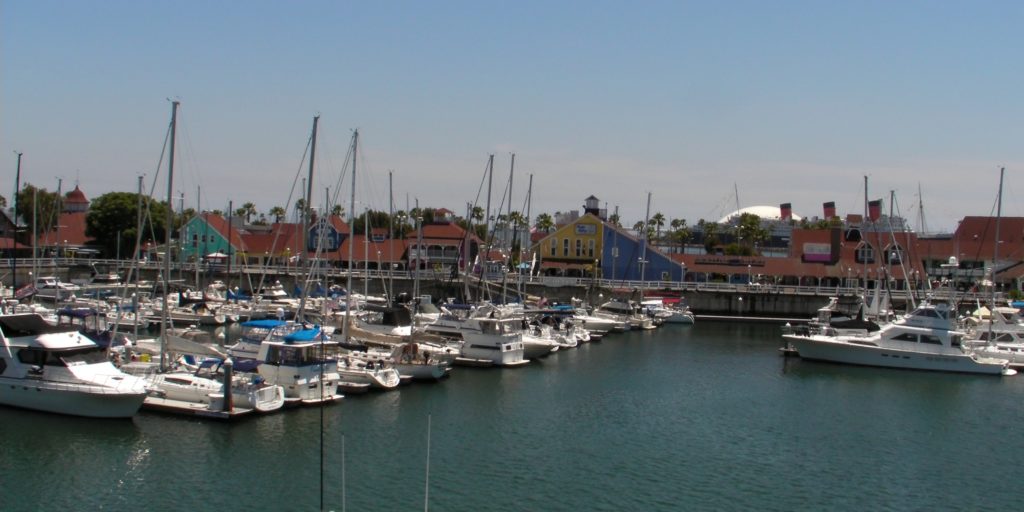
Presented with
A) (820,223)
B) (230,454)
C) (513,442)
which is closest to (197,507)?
(230,454)

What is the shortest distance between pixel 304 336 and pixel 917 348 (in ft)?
125

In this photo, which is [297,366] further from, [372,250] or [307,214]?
[372,250]

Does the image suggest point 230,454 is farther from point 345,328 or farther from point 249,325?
point 345,328

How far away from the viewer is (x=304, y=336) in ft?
127

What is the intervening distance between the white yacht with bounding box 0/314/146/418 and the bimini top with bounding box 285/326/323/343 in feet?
19.5

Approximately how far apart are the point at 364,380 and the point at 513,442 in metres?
9.28

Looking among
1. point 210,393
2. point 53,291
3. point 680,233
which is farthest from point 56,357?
point 680,233

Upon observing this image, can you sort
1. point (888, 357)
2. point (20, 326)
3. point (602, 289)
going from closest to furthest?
point (20, 326) → point (888, 357) → point (602, 289)

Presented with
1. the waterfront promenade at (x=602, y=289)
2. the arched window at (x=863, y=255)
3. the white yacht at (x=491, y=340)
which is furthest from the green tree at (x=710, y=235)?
the white yacht at (x=491, y=340)

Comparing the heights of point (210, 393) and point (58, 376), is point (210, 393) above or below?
below

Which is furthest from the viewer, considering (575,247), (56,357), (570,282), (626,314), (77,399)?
(575,247)

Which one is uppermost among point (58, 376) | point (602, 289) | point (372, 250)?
point (372, 250)

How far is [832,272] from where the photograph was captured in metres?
101

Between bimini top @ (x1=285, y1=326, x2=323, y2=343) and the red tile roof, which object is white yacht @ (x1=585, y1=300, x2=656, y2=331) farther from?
bimini top @ (x1=285, y1=326, x2=323, y2=343)
